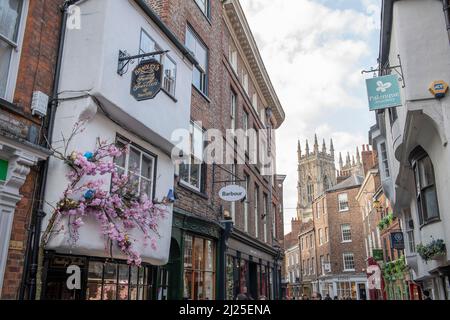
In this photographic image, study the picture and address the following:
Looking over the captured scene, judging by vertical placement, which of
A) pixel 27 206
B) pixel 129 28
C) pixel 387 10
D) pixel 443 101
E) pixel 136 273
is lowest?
pixel 136 273

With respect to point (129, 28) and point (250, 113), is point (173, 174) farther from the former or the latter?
point (250, 113)

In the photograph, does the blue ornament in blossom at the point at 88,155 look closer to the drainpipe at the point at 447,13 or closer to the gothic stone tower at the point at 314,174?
the drainpipe at the point at 447,13

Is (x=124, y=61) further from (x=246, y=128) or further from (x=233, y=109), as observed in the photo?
(x=246, y=128)

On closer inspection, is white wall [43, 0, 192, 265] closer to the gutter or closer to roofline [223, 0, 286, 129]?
the gutter

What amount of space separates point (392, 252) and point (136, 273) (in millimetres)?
26672

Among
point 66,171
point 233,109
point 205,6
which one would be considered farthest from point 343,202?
point 66,171

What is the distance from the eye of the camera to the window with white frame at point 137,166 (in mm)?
8617

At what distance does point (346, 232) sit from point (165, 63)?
44478mm

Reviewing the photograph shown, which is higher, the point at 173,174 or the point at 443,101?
the point at 443,101

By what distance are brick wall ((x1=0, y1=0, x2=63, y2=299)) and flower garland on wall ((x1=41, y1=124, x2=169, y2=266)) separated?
407 mm

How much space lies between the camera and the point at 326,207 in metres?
52.5

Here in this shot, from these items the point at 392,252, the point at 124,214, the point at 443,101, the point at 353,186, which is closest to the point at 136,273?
the point at 124,214

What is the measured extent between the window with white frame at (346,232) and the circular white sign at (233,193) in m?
39.8

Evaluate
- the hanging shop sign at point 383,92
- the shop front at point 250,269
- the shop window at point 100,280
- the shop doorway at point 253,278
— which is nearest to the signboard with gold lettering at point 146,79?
the shop window at point 100,280
